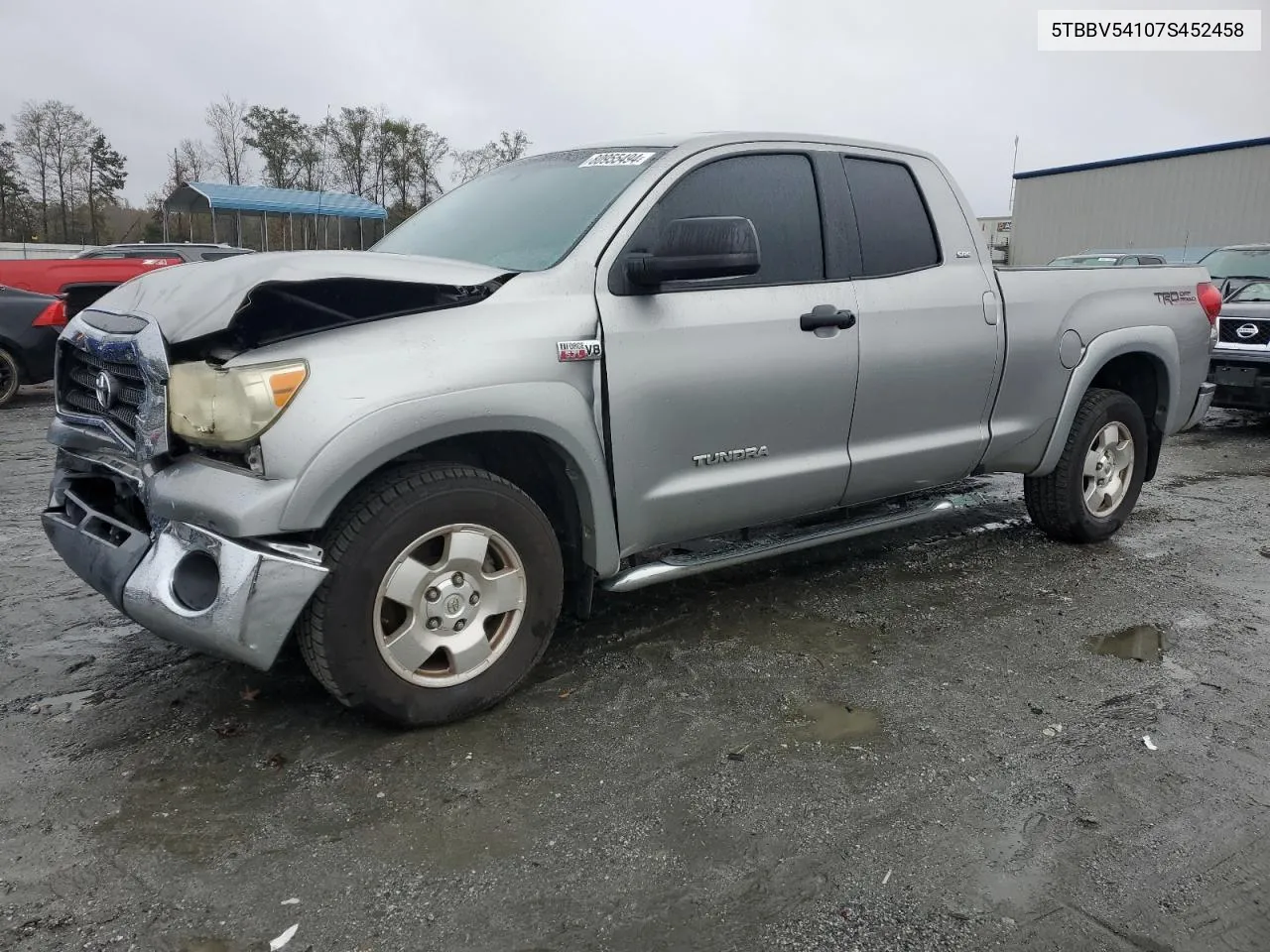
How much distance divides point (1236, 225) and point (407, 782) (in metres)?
30.3

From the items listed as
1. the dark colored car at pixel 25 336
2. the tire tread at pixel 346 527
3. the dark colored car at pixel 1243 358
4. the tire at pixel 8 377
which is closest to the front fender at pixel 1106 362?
the tire tread at pixel 346 527

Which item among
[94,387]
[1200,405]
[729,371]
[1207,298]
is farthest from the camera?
[1200,405]

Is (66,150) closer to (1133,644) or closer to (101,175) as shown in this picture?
(101,175)

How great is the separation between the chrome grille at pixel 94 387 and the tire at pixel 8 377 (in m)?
7.71

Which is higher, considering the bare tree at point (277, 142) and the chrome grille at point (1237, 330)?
the bare tree at point (277, 142)

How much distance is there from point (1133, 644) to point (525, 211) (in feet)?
9.56

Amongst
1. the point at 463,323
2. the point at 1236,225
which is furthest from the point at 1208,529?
the point at 1236,225

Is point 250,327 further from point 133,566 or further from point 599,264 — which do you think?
point 599,264

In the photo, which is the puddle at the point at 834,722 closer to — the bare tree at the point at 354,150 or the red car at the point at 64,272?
the red car at the point at 64,272

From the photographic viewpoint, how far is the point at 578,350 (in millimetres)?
3025

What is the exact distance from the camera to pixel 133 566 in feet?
8.98

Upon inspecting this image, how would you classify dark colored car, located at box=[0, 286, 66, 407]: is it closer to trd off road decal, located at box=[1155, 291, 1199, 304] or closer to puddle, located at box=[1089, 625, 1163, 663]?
trd off road decal, located at box=[1155, 291, 1199, 304]

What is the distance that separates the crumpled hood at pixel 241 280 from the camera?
2.60 meters

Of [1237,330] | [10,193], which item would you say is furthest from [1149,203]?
[10,193]
